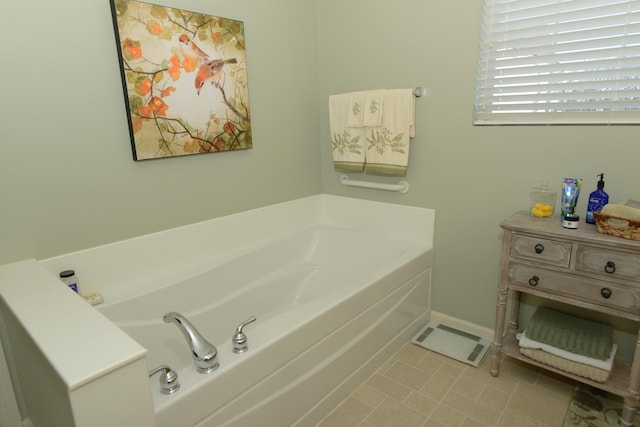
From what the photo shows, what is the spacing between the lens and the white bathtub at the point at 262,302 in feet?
Answer: 3.97

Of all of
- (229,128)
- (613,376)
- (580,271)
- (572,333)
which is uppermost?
(229,128)

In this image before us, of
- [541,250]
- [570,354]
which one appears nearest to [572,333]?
[570,354]

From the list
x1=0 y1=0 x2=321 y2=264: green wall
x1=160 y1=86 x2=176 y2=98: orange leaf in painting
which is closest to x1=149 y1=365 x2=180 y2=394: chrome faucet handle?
x1=0 y1=0 x2=321 y2=264: green wall

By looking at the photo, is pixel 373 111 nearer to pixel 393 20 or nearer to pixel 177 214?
pixel 393 20

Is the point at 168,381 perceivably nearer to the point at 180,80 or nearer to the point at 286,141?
the point at 180,80

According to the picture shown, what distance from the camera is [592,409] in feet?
5.75

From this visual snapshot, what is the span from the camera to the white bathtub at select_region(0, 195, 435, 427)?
121cm

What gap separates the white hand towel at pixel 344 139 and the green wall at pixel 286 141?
0.52 ft

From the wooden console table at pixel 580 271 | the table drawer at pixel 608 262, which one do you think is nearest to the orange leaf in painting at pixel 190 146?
the wooden console table at pixel 580 271

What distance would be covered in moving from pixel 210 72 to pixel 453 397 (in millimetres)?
2062

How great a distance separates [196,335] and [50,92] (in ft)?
3.84

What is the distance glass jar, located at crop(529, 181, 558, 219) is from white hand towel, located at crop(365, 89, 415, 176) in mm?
726

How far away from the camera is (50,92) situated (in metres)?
1.56

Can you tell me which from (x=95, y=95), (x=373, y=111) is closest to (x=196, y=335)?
(x=95, y=95)
